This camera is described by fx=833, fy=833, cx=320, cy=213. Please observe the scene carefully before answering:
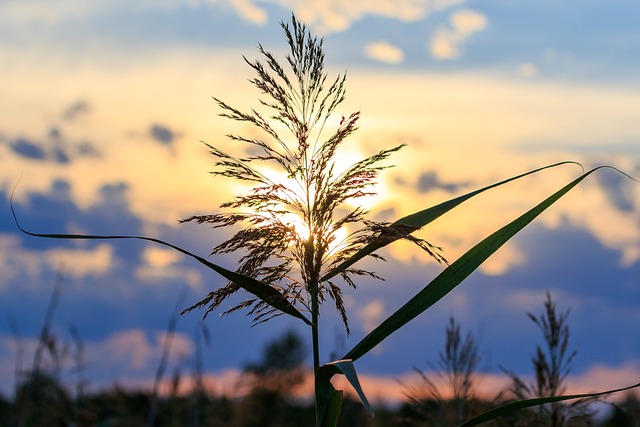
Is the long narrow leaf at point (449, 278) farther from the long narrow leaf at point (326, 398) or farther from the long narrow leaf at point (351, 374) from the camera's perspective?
the long narrow leaf at point (351, 374)

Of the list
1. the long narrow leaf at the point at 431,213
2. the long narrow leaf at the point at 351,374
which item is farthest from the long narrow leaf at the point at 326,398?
the long narrow leaf at the point at 431,213

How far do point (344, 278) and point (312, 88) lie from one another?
72 centimetres

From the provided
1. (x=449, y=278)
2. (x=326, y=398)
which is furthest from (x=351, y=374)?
(x=449, y=278)

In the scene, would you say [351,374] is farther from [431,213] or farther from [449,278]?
[431,213]

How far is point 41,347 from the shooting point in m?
4.66

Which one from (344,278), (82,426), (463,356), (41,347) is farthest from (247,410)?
(344,278)

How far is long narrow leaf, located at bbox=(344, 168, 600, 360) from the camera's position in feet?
9.58

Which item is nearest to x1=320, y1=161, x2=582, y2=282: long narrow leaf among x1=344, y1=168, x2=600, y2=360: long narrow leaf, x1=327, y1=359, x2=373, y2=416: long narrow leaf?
x1=344, y1=168, x2=600, y2=360: long narrow leaf

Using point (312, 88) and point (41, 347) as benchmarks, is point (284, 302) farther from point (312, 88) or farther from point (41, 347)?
point (41, 347)

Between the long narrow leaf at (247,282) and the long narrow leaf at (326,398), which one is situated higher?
the long narrow leaf at (247,282)

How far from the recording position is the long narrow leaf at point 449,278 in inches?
115

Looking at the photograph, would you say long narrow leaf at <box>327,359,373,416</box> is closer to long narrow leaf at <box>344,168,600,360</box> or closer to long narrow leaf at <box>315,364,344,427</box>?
long narrow leaf at <box>315,364,344,427</box>

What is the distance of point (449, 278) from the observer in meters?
2.99

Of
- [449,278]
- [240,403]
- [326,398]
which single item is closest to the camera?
[326,398]
